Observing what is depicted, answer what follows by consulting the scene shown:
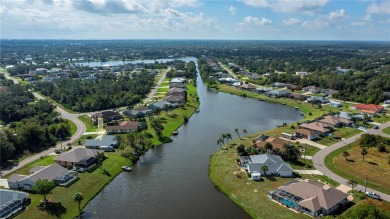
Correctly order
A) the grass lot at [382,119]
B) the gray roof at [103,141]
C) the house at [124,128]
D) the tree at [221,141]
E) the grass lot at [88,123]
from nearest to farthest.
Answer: the gray roof at [103,141] < the tree at [221,141] < the house at [124,128] < the grass lot at [88,123] < the grass lot at [382,119]

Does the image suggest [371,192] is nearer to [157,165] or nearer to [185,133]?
[157,165]

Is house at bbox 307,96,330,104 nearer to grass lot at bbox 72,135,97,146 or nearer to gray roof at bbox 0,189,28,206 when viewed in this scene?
grass lot at bbox 72,135,97,146

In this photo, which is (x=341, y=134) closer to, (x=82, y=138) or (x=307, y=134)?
(x=307, y=134)

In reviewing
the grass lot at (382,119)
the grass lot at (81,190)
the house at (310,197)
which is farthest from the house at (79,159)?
the grass lot at (382,119)

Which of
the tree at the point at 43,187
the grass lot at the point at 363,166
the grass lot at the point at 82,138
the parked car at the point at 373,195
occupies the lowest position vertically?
the grass lot at the point at 82,138

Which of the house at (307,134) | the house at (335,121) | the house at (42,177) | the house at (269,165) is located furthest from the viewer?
the house at (335,121)

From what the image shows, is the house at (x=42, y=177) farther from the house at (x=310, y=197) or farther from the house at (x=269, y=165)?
the house at (x=310, y=197)
